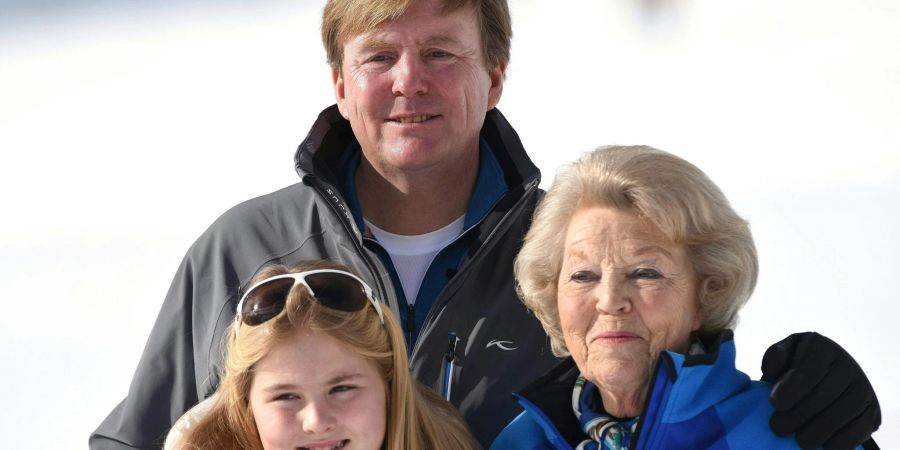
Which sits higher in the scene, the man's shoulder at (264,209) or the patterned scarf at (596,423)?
the man's shoulder at (264,209)

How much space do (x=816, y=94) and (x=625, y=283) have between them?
5.61 metres

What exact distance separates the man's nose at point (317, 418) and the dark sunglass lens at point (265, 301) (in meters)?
0.21

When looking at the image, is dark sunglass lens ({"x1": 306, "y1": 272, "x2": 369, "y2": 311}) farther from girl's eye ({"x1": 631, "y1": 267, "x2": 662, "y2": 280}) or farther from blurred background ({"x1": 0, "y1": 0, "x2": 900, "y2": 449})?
blurred background ({"x1": 0, "y1": 0, "x2": 900, "y2": 449})

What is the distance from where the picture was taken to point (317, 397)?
82.0 inches

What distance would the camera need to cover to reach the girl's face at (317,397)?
207 cm

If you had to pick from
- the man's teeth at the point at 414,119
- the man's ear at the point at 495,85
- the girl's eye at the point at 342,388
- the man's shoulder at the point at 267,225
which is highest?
the man's ear at the point at 495,85

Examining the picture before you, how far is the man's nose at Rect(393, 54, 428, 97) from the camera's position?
8.79ft

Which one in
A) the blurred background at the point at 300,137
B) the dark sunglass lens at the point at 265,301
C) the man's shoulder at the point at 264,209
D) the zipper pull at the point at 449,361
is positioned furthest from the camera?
the blurred background at the point at 300,137

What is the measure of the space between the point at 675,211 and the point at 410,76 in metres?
0.89

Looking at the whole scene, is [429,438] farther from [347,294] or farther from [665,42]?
[665,42]

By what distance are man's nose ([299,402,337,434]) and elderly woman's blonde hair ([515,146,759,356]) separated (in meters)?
0.51

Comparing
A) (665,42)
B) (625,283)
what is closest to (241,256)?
(625,283)

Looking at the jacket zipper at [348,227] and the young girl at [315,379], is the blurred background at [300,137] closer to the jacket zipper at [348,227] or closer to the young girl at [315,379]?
the jacket zipper at [348,227]

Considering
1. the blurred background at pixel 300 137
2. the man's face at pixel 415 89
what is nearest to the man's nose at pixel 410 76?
the man's face at pixel 415 89
